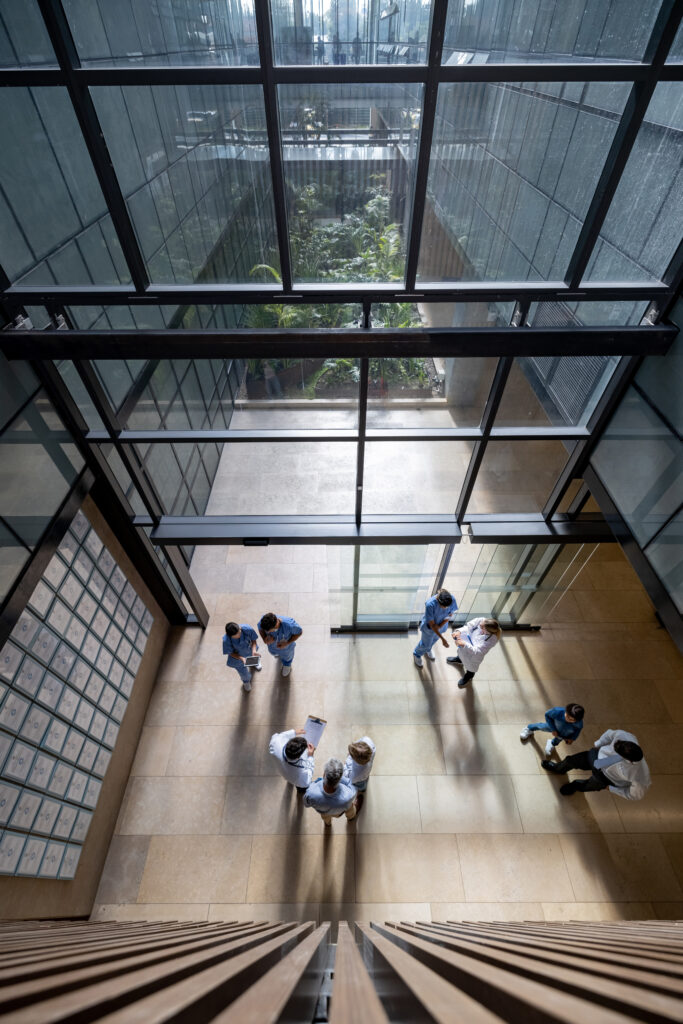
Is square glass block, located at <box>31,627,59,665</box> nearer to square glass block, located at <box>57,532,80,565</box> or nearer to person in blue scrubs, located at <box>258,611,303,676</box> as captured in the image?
square glass block, located at <box>57,532,80,565</box>

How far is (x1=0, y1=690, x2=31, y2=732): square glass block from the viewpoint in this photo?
3725 millimetres

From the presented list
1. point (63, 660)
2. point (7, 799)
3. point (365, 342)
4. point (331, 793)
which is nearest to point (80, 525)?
point (63, 660)

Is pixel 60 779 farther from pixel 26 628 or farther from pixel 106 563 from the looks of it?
pixel 106 563

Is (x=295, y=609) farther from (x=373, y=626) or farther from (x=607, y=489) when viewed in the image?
(x=607, y=489)

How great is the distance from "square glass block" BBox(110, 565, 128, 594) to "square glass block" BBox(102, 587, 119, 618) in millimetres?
69

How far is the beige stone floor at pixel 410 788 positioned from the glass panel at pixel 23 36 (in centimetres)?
595

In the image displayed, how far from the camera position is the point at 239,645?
5.84m

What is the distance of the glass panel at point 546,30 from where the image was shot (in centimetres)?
276

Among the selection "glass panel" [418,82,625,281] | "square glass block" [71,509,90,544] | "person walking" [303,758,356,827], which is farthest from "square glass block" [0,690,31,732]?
"glass panel" [418,82,625,281]

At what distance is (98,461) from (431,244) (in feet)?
11.8

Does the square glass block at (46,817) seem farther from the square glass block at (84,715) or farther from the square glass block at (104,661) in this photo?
the square glass block at (104,661)

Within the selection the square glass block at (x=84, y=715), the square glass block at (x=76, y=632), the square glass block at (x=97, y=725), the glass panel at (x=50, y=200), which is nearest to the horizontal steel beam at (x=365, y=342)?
the glass panel at (x=50, y=200)

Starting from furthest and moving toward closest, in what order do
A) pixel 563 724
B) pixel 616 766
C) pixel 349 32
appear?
pixel 563 724
pixel 616 766
pixel 349 32

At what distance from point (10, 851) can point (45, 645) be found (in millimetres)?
1531
